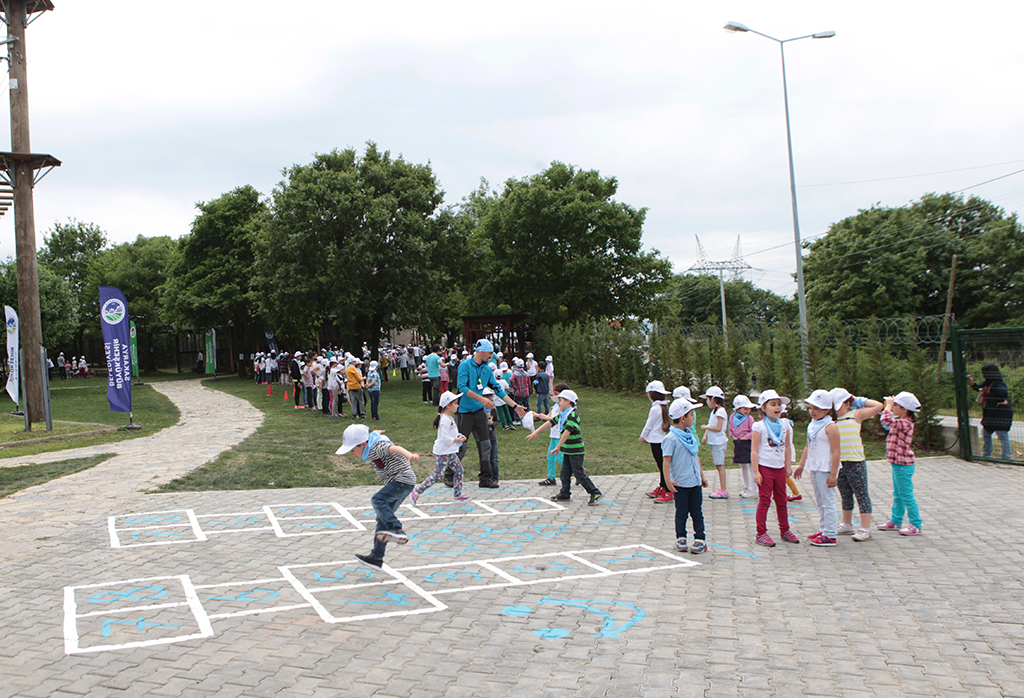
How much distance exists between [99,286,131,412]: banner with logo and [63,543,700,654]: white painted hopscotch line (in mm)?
11570

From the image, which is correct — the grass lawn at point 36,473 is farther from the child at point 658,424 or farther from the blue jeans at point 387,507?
the child at point 658,424

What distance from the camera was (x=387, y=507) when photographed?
6.75 metres

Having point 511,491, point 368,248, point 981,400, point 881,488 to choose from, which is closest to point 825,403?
point 881,488

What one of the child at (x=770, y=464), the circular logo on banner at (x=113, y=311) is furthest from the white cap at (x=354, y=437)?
the circular logo on banner at (x=113, y=311)

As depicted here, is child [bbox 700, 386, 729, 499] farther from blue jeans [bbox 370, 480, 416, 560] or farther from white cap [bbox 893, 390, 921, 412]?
blue jeans [bbox 370, 480, 416, 560]

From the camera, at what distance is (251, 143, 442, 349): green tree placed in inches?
1243

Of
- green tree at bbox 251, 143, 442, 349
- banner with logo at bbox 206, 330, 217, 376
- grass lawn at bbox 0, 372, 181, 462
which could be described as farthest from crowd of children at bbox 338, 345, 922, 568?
banner with logo at bbox 206, 330, 217, 376

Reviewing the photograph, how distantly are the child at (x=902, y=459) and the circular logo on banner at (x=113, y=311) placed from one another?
1580cm

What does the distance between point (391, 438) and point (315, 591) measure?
9071 millimetres

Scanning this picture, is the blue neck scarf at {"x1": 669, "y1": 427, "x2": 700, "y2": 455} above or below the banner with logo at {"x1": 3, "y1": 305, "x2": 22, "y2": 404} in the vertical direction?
below

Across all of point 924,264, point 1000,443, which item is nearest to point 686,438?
point 1000,443

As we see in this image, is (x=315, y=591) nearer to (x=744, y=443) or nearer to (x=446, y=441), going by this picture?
(x=446, y=441)

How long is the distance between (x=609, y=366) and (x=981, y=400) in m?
16.0

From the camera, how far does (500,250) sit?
39.1 metres
